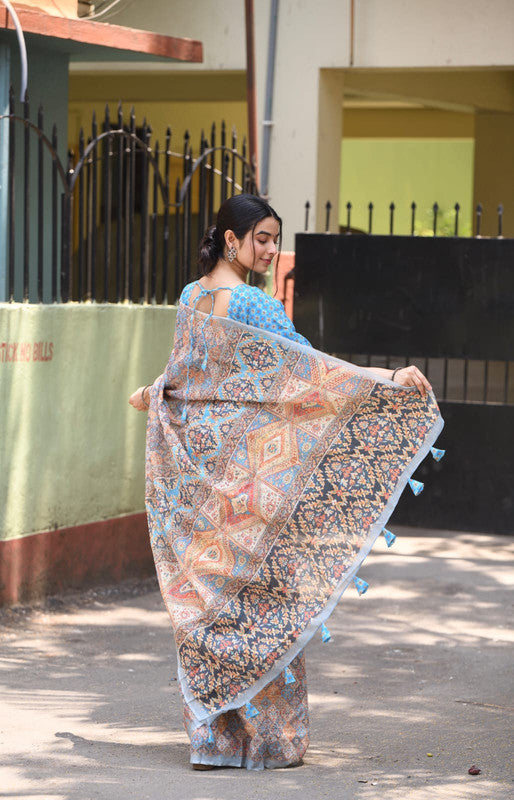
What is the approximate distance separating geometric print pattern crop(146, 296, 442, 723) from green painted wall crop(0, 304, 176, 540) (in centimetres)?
205

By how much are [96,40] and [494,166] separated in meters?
8.10

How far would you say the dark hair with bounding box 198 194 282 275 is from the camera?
425 cm

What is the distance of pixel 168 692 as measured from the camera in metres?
5.25

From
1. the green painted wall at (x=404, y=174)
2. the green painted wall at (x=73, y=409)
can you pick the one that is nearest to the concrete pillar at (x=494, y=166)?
the green painted wall at (x=73, y=409)

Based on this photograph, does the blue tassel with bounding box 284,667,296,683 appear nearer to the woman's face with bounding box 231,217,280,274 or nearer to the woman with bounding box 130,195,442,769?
the woman with bounding box 130,195,442,769

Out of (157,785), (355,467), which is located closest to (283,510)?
(355,467)

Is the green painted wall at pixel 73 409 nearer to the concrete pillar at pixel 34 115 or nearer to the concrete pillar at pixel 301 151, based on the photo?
the concrete pillar at pixel 34 115

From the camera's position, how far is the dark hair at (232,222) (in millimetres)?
4246

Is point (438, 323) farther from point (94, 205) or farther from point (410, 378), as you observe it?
point (410, 378)

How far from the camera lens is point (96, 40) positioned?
7414 mm

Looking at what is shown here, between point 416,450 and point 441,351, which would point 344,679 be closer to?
point 416,450

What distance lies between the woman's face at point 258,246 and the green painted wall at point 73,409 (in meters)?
2.09

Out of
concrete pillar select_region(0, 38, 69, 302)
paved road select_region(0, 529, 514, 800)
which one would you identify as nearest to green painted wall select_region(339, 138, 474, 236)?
concrete pillar select_region(0, 38, 69, 302)

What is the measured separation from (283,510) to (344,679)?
1.53m
